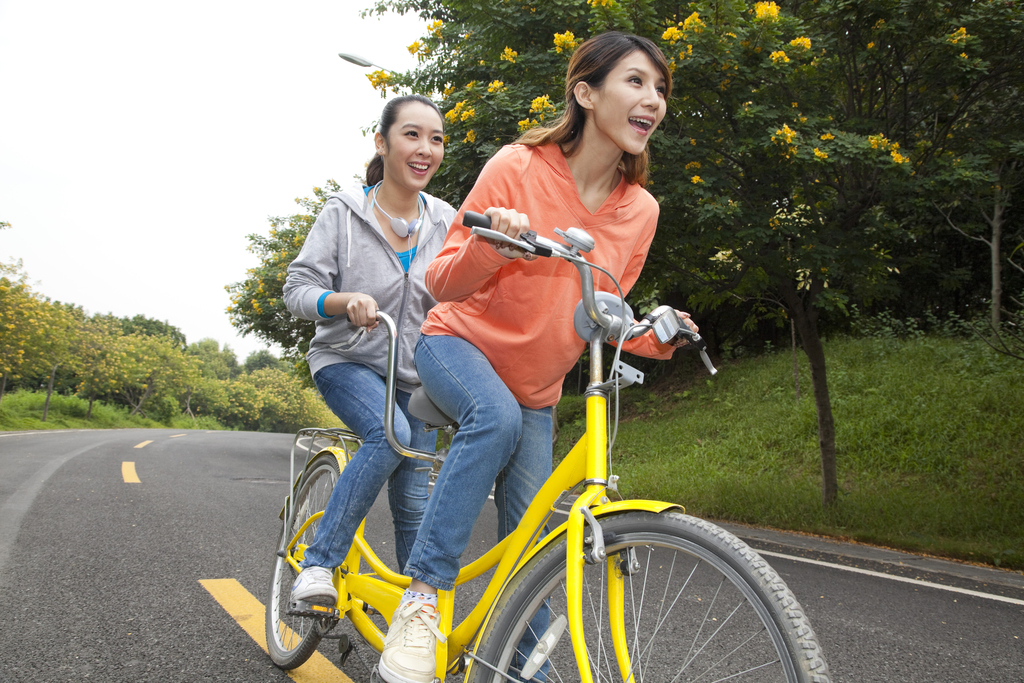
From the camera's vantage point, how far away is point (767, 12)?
586 centimetres

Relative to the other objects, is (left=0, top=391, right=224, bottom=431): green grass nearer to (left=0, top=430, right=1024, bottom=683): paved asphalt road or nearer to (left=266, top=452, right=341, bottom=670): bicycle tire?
(left=0, top=430, right=1024, bottom=683): paved asphalt road

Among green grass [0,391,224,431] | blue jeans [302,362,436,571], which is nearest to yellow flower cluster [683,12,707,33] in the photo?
blue jeans [302,362,436,571]

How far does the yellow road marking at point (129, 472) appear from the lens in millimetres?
8209

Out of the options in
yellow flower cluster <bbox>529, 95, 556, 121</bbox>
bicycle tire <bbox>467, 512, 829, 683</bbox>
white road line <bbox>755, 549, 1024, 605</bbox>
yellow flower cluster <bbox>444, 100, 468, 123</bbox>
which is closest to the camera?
bicycle tire <bbox>467, 512, 829, 683</bbox>

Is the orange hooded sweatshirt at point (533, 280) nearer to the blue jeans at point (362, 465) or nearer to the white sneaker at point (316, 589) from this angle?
the blue jeans at point (362, 465)

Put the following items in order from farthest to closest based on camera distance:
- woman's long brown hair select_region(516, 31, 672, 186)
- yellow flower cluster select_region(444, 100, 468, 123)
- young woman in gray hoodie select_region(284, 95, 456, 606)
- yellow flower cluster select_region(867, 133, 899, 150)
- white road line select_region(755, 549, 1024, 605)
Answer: yellow flower cluster select_region(444, 100, 468, 123)
yellow flower cluster select_region(867, 133, 899, 150)
white road line select_region(755, 549, 1024, 605)
young woman in gray hoodie select_region(284, 95, 456, 606)
woman's long brown hair select_region(516, 31, 672, 186)

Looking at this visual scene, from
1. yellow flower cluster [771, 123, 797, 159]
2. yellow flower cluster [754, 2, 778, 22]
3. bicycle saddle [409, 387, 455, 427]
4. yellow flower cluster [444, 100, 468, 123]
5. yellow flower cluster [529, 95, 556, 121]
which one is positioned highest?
yellow flower cluster [754, 2, 778, 22]

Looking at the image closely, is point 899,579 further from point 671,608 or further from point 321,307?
point 321,307

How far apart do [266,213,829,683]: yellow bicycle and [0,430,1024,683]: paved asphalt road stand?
1312 mm

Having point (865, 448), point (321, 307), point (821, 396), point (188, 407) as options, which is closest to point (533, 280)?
point (321, 307)

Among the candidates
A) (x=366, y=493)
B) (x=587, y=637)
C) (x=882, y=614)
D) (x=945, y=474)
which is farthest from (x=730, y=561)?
(x=945, y=474)

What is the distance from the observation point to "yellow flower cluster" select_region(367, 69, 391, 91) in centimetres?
814

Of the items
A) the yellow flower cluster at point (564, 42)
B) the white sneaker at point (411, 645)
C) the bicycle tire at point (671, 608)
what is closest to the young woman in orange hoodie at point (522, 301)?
the white sneaker at point (411, 645)

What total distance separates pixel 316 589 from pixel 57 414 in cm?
4659
